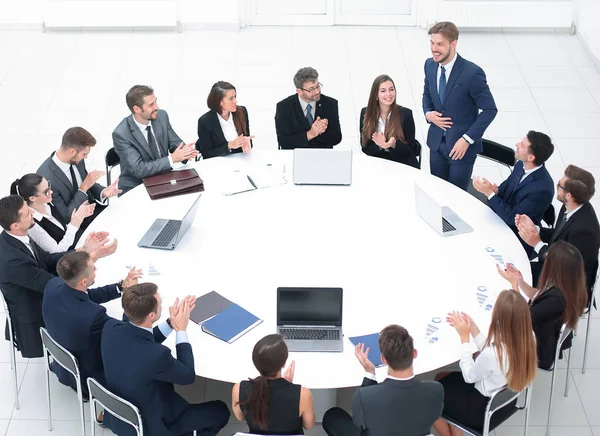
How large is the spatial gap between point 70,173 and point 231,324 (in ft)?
6.75

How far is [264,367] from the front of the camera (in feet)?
13.7

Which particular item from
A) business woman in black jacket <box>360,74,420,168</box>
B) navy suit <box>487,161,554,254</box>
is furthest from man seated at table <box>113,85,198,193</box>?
navy suit <box>487,161,554,254</box>

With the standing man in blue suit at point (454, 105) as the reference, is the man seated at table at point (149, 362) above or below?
below

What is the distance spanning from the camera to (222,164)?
6.54 metres

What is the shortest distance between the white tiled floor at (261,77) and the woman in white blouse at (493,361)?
3.67 metres

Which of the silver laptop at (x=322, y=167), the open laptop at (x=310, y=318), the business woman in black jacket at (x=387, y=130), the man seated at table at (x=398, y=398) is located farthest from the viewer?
the business woman in black jacket at (x=387, y=130)

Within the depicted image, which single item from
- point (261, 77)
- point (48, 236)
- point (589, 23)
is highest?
point (589, 23)

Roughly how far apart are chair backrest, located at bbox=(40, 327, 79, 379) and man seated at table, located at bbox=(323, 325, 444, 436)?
5.11ft

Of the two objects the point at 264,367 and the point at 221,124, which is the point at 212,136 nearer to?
the point at 221,124

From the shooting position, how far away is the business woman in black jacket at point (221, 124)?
21.9ft

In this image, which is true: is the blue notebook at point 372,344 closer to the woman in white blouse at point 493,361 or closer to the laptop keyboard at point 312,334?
the laptop keyboard at point 312,334

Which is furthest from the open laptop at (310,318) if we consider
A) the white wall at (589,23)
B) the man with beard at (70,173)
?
the white wall at (589,23)

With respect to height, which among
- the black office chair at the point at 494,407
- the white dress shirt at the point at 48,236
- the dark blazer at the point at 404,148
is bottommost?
the black office chair at the point at 494,407

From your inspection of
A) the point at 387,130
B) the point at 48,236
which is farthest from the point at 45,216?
the point at 387,130
